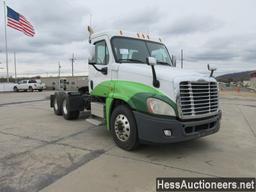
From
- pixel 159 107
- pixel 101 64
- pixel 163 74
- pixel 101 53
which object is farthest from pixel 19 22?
pixel 159 107

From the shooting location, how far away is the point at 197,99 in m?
5.36

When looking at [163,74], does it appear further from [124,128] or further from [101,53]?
[101,53]

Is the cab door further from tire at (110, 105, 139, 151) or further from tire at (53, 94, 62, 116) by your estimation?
tire at (53, 94, 62, 116)

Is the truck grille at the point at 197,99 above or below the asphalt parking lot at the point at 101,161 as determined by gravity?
above

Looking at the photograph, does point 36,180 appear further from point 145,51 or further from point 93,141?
point 145,51

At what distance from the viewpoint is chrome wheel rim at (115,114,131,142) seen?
5621 millimetres

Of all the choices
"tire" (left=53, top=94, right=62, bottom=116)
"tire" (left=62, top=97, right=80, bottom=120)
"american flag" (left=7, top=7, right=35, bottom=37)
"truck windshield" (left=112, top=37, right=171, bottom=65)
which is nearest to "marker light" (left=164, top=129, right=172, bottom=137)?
"truck windshield" (left=112, top=37, right=171, bottom=65)

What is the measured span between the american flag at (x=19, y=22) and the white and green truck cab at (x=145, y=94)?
22.6 metres

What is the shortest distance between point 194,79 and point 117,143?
7.00 feet

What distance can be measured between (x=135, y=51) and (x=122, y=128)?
2001 mm

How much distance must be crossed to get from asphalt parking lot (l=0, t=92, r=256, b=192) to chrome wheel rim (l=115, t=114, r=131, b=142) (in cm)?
30

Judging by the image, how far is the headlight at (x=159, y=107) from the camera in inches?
198

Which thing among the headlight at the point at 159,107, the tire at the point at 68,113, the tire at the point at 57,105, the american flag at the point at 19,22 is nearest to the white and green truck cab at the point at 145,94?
the headlight at the point at 159,107

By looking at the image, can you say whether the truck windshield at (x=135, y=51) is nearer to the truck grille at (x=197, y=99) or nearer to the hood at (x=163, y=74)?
the hood at (x=163, y=74)
